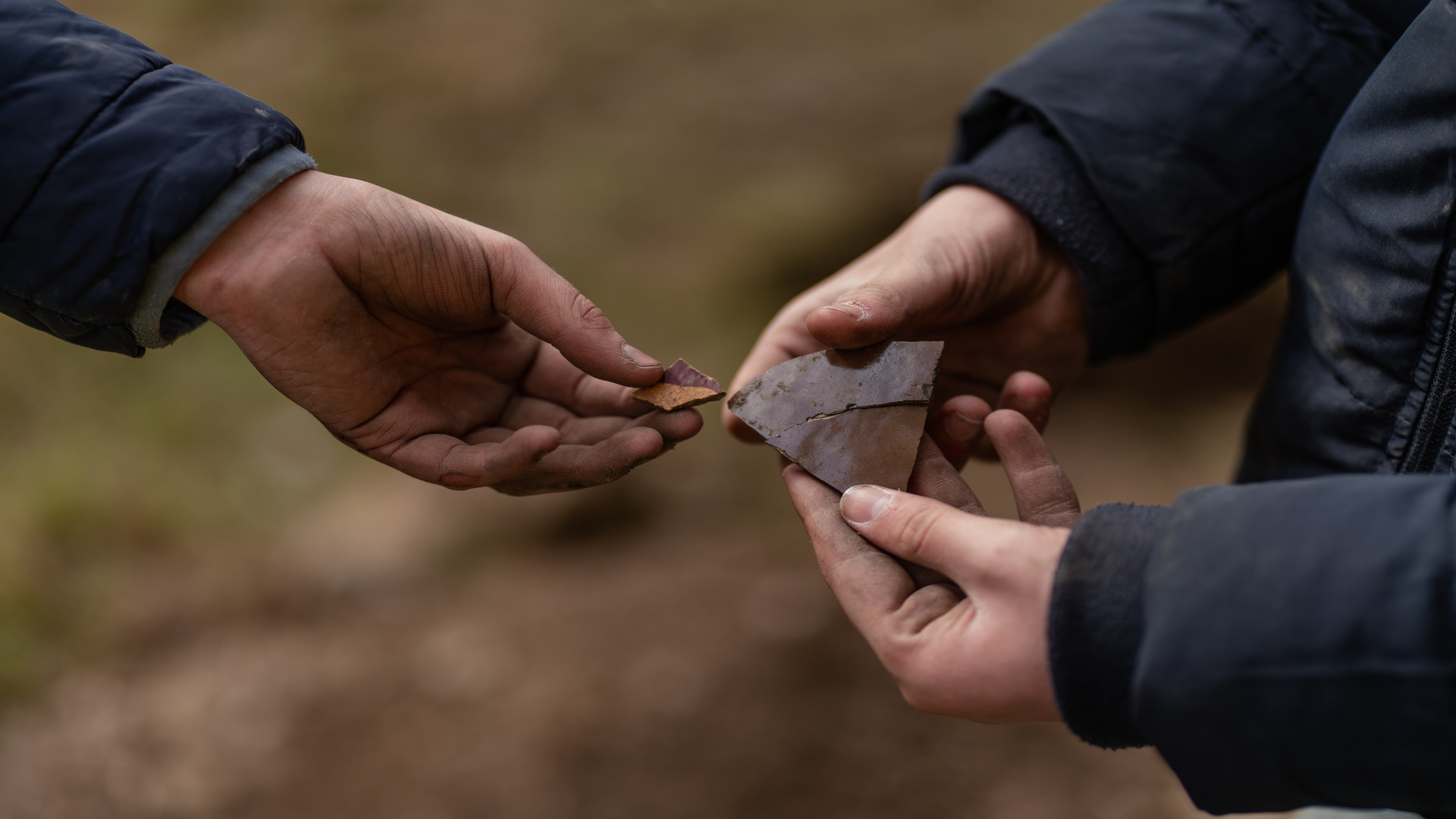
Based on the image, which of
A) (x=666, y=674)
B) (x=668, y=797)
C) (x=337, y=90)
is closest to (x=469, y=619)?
(x=666, y=674)

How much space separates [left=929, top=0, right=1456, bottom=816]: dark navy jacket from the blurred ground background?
1.77 meters

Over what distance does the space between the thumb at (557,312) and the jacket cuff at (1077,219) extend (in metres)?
1.04

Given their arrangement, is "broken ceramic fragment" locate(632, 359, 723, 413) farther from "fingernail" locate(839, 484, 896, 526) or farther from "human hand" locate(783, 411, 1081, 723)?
"fingernail" locate(839, 484, 896, 526)

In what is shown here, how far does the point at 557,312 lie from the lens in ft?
6.10

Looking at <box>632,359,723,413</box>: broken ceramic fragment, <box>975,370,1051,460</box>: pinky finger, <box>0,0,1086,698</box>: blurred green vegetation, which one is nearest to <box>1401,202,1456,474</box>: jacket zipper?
<box>975,370,1051,460</box>: pinky finger

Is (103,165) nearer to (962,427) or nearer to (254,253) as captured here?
(254,253)

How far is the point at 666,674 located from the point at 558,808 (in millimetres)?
582

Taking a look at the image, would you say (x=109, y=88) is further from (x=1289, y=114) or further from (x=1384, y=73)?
(x=1289, y=114)

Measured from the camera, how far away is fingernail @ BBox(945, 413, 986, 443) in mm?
2088

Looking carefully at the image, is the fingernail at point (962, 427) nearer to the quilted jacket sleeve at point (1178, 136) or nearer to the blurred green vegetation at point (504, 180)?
the quilted jacket sleeve at point (1178, 136)

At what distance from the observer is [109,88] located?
1.60 m

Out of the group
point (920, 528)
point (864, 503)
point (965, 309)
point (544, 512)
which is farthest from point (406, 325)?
point (544, 512)

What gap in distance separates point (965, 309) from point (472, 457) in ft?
4.25

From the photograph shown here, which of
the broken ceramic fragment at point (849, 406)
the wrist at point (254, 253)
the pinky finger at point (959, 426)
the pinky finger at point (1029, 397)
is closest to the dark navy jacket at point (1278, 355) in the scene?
the pinky finger at point (1029, 397)
